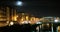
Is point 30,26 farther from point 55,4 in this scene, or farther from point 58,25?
point 55,4

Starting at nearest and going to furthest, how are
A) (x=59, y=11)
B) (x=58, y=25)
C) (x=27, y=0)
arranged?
1. (x=58, y=25)
2. (x=27, y=0)
3. (x=59, y=11)

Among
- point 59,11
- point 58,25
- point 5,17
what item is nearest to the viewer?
point 58,25

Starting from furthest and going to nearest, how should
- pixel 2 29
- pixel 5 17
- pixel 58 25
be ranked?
pixel 5 17 → pixel 58 25 → pixel 2 29

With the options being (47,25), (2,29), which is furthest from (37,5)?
(2,29)

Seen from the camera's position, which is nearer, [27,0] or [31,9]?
[27,0]

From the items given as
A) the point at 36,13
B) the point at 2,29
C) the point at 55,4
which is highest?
the point at 55,4

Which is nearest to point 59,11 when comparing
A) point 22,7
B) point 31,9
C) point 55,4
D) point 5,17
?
point 55,4

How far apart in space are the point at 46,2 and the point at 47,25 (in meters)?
0.49

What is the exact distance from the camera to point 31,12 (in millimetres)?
1606

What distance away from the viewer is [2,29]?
87cm

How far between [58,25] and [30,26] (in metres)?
0.25

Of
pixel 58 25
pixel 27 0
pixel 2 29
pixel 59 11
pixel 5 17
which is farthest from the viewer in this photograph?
pixel 5 17

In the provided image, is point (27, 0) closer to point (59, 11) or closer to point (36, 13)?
point (36, 13)

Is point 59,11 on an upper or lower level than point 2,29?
upper
